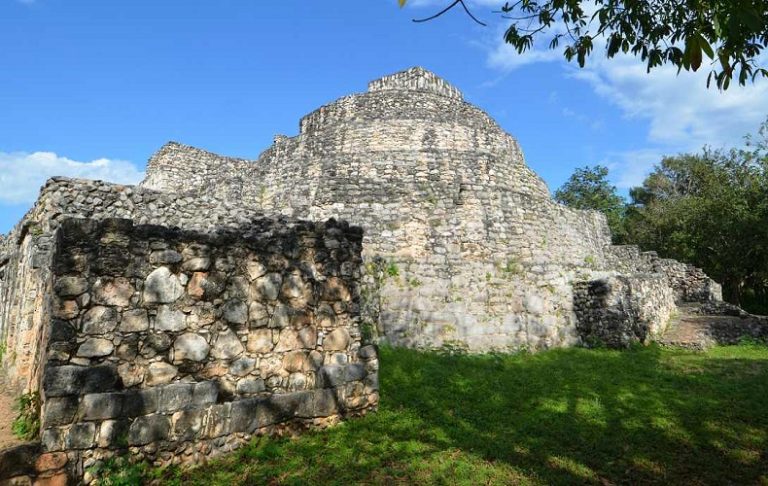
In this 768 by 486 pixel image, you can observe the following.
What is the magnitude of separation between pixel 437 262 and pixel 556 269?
363 cm

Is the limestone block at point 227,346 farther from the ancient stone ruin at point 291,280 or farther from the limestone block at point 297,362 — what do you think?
the limestone block at point 297,362

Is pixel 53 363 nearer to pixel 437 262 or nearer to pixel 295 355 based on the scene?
pixel 295 355

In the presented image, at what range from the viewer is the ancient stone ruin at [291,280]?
14.5 ft

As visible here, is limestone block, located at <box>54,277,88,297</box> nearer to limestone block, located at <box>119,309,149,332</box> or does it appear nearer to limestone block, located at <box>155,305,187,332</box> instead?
limestone block, located at <box>119,309,149,332</box>

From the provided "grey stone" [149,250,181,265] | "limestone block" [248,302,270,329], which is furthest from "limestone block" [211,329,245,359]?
"grey stone" [149,250,181,265]

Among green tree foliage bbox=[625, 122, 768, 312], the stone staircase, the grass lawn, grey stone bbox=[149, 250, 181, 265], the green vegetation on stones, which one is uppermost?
green tree foliage bbox=[625, 122, 768, 312]

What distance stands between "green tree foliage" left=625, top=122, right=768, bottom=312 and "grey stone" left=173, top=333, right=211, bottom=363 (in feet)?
93.2

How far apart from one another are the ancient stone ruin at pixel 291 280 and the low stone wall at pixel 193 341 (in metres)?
0.02

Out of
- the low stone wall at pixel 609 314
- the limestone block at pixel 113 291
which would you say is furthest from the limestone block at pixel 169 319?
the low stone wall at pixel 609 314

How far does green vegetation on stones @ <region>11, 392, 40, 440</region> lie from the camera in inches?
175

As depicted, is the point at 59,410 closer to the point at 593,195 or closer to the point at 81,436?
the point at 81,436

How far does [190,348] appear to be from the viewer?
16.1 ft

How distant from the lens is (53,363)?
4148 mm

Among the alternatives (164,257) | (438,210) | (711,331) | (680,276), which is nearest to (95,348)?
(164,257)
